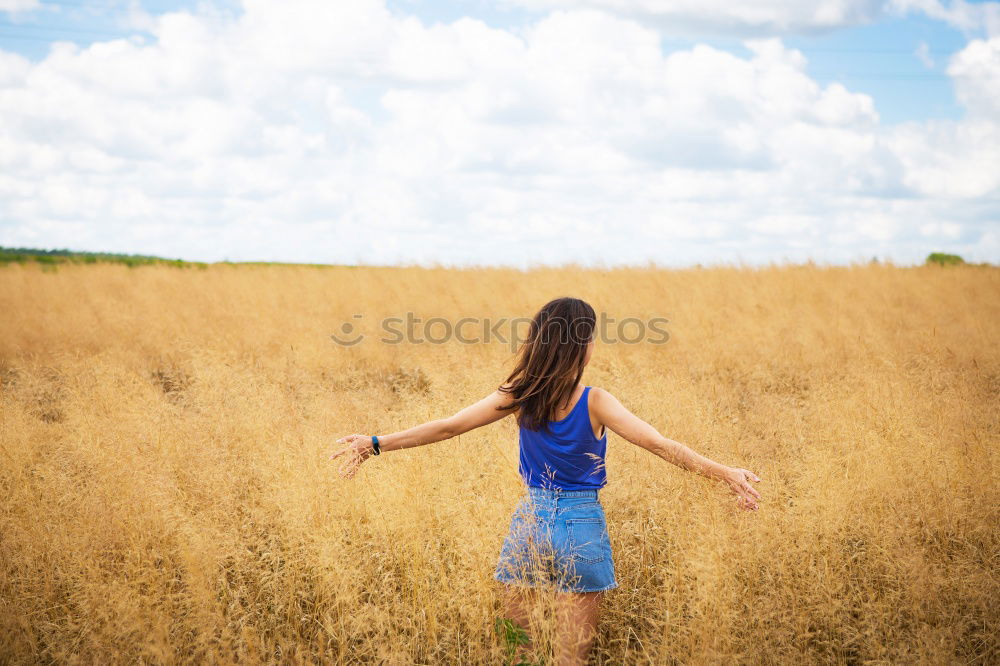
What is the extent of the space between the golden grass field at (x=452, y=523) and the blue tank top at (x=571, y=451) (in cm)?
73

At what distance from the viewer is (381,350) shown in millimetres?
8375

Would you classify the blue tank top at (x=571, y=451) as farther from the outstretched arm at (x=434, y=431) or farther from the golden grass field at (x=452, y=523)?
the golden grass field at (x=452, y=523)

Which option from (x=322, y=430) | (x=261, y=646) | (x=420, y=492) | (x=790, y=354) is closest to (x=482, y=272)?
(x=790, y=354)

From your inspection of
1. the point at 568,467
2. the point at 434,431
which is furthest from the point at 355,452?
the point at 568,467

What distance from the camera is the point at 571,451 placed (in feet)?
8.04

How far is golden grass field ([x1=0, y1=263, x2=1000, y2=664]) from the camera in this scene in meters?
2.83

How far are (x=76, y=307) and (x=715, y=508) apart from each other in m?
11.2

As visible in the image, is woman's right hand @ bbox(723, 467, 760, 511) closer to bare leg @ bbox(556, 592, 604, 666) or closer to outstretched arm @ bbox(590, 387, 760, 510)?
outstretched arm @ bbox(590, 387, 760, 510)

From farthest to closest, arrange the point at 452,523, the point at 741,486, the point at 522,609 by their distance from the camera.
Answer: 1. the point at 452,523
2. the point at 522,609
3. the point at 741,486

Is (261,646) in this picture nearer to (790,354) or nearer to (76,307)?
(790,354)

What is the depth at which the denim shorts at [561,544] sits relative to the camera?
7.90 feet

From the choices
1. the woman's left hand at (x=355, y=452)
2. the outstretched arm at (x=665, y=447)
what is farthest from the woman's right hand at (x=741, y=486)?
the woman's left hand at (x=355, y=452)

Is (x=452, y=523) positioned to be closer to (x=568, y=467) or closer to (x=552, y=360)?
(x=568, y=467)

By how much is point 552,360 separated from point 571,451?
0.37m
